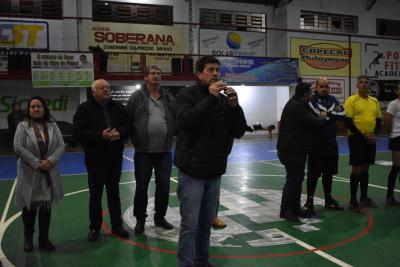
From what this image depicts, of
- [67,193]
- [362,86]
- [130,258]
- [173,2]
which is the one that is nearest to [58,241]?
[130,258]

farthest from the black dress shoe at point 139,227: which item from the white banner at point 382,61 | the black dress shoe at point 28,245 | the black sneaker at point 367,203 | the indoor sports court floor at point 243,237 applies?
the white banner at point 382,61

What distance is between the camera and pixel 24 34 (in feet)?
53.5

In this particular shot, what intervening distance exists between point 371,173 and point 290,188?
4.61 meters

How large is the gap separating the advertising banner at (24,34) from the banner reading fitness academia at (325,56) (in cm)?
1230

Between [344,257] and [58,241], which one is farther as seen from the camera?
[58,241]

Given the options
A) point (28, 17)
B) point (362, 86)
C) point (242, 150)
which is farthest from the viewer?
point (28, 17)

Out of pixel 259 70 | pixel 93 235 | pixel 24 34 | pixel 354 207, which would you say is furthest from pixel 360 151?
pixel 24 34

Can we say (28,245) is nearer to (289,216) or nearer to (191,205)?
(191,205)

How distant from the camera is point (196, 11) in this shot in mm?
19750

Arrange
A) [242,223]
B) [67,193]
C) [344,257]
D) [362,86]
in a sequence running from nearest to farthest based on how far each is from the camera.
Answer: [344,257], [242,223], [362,86], [67,193]

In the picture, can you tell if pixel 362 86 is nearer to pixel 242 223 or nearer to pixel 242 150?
pixel 242 223

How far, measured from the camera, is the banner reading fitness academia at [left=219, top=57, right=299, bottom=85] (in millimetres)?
17953

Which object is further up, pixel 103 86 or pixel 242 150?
pixel 103 86

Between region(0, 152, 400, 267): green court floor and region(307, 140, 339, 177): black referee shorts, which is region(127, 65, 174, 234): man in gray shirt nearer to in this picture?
region(0, 152, 400, 267): green court floor
